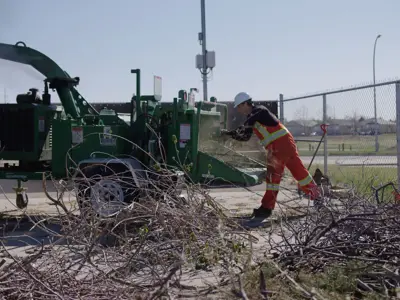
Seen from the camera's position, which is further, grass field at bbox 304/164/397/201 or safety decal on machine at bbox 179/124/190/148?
safety decal on machine at bbox 179/124/190/148

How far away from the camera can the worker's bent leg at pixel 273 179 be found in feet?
25.4

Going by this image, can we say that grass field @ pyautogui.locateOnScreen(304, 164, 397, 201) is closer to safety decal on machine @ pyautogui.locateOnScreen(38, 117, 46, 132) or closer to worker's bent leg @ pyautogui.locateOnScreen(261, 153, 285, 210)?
worker's bent leg @ pyautogui.locateOnScreen(261, 153, 285, 210)

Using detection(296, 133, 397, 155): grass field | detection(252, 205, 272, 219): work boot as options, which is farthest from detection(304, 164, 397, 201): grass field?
detection(252, 205, 272, 219): work boot

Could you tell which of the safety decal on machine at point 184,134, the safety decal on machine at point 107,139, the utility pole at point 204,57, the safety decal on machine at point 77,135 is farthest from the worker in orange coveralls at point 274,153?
the utility pole at point 204,57

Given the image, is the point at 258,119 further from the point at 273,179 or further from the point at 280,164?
the point at 273,179

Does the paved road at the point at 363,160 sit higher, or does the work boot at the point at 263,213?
the paved road at the point at 363,160

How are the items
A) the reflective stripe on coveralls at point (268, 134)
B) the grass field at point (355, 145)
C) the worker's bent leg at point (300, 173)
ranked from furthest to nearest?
the grass field at point (355, 145), the reflective stripe on coveralls at point (268, 134), the worker's bent leg at point (300, 173)

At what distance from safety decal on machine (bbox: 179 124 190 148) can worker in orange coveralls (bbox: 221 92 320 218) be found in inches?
29.5

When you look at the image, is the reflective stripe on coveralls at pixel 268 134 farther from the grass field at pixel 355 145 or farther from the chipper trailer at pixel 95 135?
the grass field at pixel 355 145

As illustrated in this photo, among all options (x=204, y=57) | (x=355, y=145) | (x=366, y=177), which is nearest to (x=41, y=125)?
(x=366, y=177)

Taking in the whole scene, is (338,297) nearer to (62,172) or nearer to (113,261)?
(113,261)

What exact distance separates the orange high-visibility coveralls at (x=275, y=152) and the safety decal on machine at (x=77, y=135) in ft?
7.83

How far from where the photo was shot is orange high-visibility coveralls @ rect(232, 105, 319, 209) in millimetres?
7730

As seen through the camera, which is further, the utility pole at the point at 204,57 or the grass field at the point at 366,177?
the utility pole at the point at 204,57
